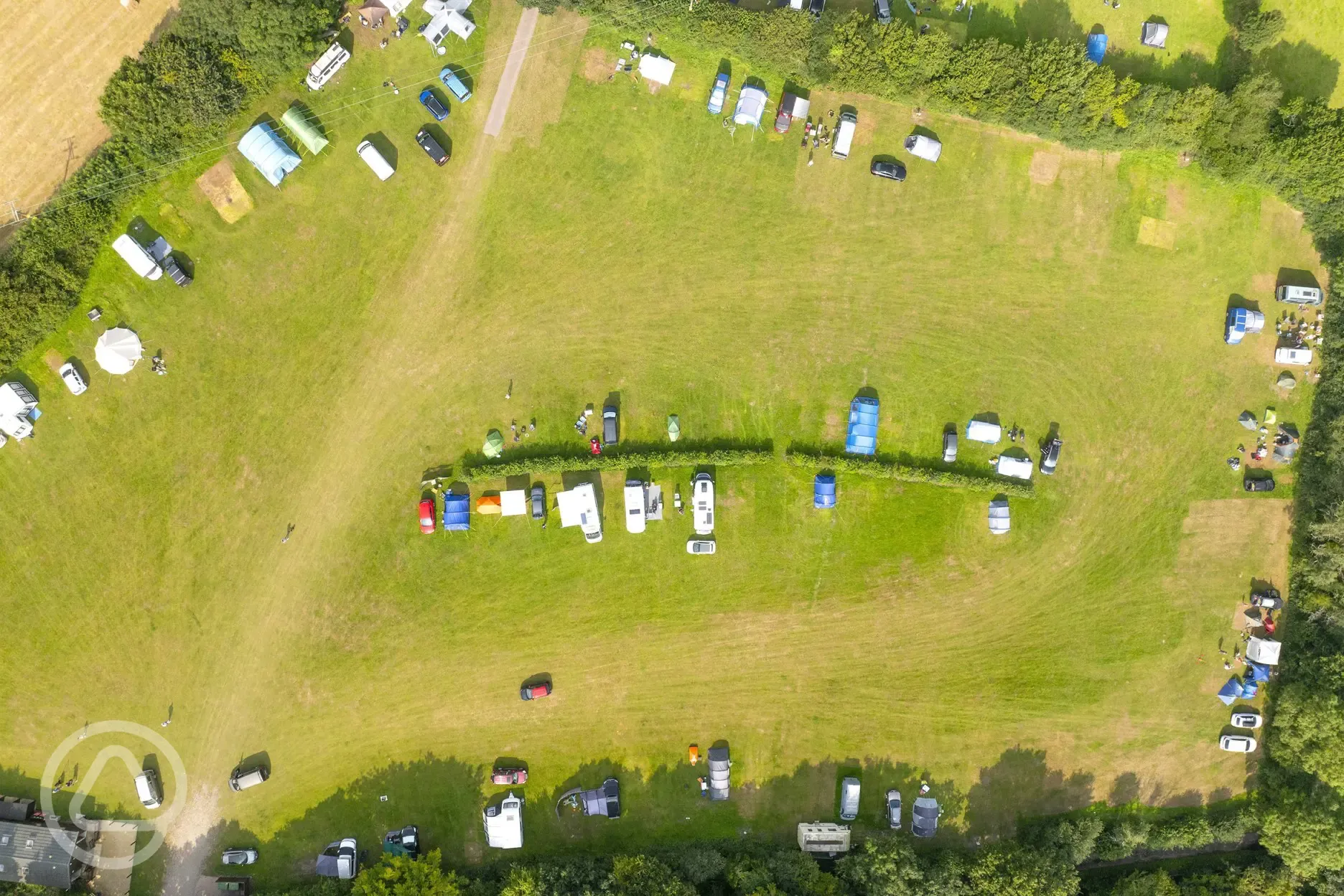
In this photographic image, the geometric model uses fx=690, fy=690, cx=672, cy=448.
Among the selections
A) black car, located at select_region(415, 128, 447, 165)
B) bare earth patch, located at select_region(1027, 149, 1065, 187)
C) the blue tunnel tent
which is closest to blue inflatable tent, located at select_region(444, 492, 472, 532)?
black car, located at select_region(415, 128, 447, 165)

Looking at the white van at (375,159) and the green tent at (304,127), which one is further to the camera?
the white van at (375,159)

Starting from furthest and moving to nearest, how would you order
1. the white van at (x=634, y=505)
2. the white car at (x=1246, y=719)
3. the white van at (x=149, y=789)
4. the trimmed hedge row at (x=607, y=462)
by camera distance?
the white car at (x=1246, y=719) → the white van at (x=634, y=505) → the trimmed hedge row at (x=607, y=462) → the white van at (x=149, y=789)

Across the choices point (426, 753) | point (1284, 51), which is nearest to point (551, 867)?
point (426, 753)

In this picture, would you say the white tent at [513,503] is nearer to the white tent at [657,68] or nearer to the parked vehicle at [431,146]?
the parked vehicle at [431,146]

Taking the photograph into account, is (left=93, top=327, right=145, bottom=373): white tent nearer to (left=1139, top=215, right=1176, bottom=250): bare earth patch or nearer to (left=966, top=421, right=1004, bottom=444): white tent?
(left=966, top=421, right=1004, bottom=444): white tent

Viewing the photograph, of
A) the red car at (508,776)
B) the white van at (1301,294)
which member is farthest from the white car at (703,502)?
the white van at (1301,294)

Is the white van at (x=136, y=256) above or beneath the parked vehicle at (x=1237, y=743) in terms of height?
above

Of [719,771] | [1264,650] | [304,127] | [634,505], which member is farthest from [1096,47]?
[719,771]

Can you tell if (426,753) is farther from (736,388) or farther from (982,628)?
(982,628)
